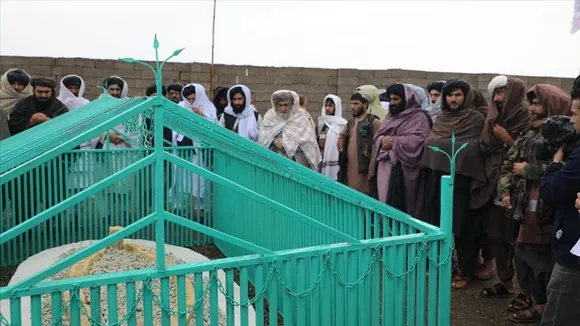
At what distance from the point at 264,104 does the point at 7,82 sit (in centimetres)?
491

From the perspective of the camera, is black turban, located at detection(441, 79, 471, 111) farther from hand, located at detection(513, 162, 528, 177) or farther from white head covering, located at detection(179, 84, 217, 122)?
white head covering, located at detection(179, 84, 217, 122)

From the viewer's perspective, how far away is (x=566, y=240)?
282 cm

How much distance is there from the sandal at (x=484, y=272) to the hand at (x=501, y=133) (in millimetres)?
1300

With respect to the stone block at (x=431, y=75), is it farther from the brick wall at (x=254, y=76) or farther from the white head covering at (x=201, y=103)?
the white head covering at (x=201, y=103)

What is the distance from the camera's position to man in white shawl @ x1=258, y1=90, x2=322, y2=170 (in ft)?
20.3

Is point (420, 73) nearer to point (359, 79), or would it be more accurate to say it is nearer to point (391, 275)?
point (359, 79)

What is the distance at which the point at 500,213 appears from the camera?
427 cm

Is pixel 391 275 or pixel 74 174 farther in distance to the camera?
pixel 74 174

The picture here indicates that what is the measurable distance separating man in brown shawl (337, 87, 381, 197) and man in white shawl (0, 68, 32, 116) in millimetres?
3827

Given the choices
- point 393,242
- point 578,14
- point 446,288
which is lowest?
point 446,288

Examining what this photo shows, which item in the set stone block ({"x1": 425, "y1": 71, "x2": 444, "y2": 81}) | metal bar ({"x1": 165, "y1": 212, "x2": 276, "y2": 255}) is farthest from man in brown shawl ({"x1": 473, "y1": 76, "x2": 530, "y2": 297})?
stone block ({"x1": 425, "y1": 71, "x2": 444, "y2": 81})

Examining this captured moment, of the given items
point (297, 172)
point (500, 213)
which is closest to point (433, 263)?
point (297, 172)

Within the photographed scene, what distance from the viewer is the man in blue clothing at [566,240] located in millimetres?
2730

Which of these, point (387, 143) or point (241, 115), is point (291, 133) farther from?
point (387, 143)
